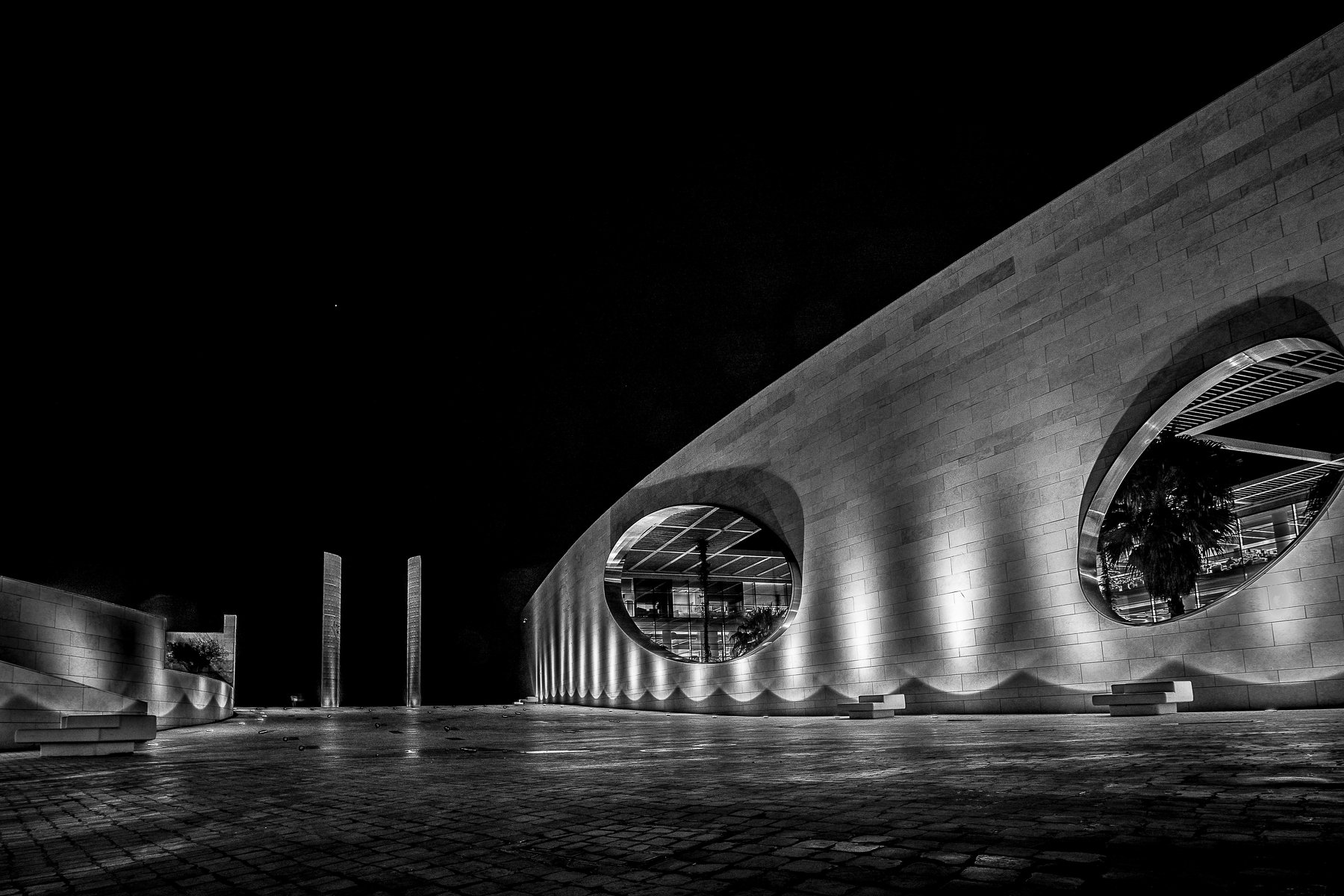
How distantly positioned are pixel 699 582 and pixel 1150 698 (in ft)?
124

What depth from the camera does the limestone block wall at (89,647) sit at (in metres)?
15.5

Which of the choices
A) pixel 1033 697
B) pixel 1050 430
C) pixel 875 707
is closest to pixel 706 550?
pixel 875 707

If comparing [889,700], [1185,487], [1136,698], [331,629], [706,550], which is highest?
[706,550]

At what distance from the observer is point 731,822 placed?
412cm

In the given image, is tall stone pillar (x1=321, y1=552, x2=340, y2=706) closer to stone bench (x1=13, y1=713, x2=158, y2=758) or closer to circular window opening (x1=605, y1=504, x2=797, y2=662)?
circular window opening (x1=605, y1=504, x2=797, y2=662)

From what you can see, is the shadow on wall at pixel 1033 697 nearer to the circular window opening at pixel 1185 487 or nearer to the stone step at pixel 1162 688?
the stone step at pixel 1162 688

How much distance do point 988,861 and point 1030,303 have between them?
15.4 metres

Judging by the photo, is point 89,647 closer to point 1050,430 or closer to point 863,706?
point 863,706

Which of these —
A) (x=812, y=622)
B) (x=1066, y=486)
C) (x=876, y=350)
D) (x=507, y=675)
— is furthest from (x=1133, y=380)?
(x=507, y=675)

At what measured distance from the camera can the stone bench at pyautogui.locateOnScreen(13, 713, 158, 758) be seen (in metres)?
11.1

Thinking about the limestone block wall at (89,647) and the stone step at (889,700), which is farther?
the stone step at (889,700)

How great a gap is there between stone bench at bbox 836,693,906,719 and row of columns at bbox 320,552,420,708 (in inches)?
1858

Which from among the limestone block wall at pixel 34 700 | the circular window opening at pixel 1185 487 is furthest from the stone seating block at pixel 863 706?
the limestone block wall at pixel 34 700

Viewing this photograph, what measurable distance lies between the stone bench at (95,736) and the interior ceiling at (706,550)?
63.0 feet
